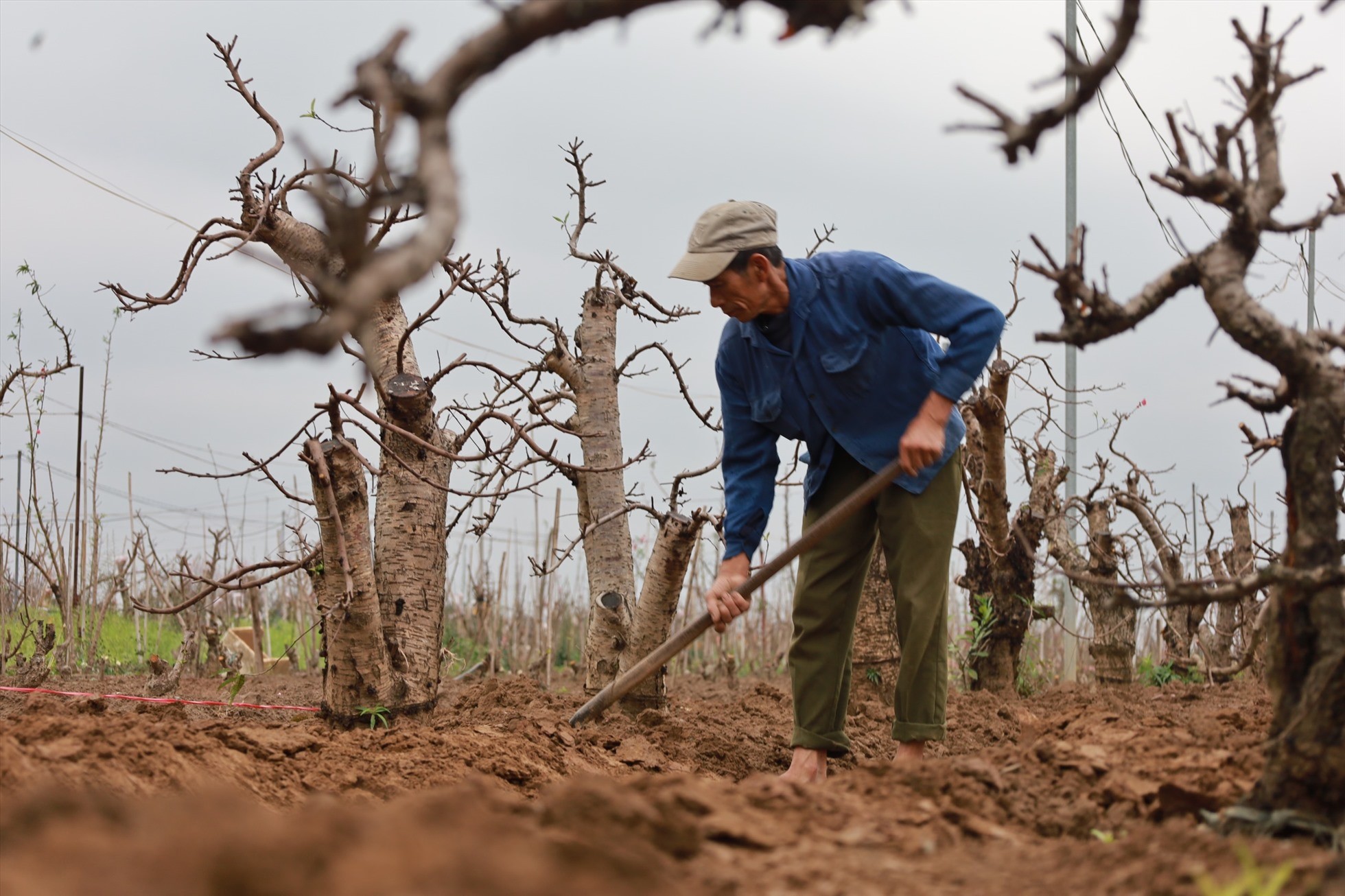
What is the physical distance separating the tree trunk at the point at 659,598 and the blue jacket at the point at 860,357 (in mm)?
955

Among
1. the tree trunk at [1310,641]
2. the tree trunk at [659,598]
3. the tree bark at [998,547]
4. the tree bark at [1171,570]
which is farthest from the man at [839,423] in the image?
the tree bark at [1171,570]

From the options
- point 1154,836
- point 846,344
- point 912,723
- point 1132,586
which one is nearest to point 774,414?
point 846,344

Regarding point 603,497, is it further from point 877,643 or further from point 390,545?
point 877,643

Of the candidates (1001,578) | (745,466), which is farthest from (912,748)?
(1001,578)

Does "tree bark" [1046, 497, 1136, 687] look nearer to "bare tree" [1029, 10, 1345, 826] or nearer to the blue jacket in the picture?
the blue jacket

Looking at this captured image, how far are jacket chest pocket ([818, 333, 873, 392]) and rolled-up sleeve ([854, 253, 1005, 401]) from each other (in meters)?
0.10

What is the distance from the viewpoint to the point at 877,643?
586 cm

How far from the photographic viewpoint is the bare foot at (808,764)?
3732 millimetres

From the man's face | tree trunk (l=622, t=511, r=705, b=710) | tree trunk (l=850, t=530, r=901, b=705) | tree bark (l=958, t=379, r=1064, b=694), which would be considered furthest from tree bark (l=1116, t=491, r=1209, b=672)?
the man's face

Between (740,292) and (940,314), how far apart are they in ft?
2.09

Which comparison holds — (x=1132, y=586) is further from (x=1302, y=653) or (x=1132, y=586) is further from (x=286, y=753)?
(x=286, y=753)

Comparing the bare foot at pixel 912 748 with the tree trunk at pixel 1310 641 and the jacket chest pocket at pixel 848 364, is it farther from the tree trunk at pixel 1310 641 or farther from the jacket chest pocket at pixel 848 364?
the tree trunk at pixel 1310 641

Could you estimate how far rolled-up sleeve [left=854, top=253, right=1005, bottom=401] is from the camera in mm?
3385

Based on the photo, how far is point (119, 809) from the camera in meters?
1.71
